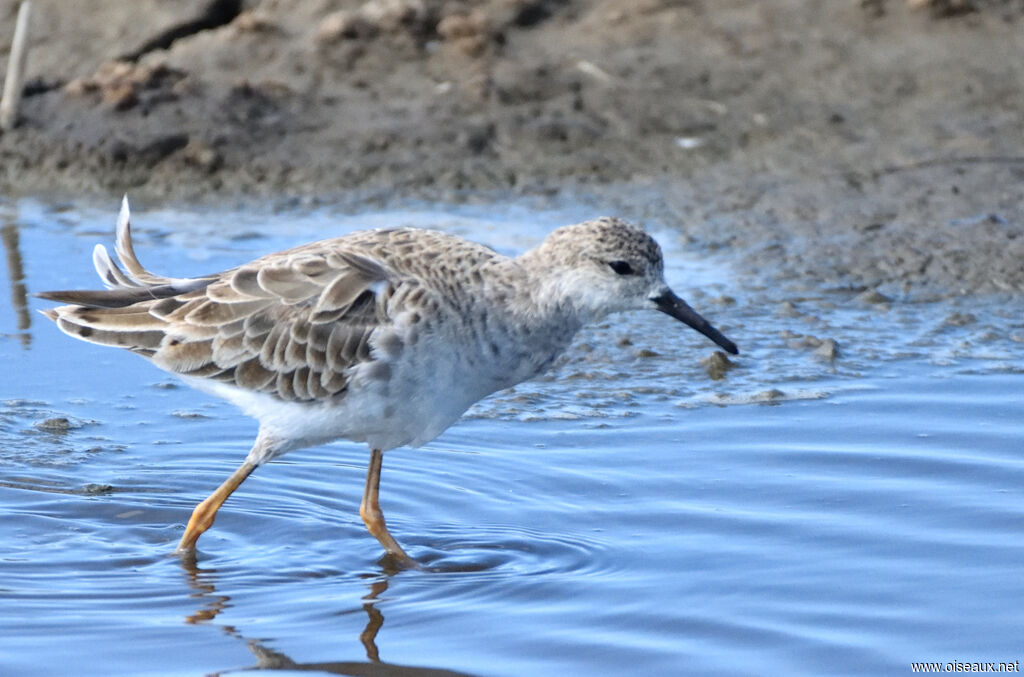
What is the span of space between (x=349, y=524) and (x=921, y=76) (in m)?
7.43

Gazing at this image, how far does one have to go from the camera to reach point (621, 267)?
6.59 meters

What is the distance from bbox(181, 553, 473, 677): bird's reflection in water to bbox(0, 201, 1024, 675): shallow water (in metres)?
0.01

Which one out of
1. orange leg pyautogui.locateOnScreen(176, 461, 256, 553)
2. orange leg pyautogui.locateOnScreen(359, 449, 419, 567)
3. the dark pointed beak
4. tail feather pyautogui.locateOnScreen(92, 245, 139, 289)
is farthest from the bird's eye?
tail feather pyautogui.locateOnScreen(92, 245, 139, 289)

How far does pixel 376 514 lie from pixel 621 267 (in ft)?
5.11

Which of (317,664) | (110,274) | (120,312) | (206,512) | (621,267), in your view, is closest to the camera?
(317,664)

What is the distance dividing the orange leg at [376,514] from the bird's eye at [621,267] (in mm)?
1330

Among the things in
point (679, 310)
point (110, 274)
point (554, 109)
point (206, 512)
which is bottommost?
point (206, 512)

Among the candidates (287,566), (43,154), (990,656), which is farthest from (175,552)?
(43,154)

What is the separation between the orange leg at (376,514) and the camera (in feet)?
21.8

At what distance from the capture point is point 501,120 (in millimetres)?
12523

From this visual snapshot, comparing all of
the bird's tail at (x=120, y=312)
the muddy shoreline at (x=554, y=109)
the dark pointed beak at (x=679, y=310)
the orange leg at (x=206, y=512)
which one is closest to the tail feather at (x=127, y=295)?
the bird's tail at (x=120, y=312)

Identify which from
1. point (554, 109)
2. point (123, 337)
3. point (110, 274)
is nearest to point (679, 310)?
point (123, 337)

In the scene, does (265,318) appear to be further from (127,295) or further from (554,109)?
(554,109)

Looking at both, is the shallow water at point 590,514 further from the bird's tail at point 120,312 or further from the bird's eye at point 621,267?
the bird's eye at point 621,267
